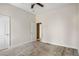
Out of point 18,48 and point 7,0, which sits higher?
point 7,0

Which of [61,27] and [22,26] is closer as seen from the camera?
[22,26]

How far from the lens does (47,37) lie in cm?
308

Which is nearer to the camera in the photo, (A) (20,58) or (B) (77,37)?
(A) (20,58)

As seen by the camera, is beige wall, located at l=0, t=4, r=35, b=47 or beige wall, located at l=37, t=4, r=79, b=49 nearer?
beige wall, located at l=0, t=4, r=35, b=47

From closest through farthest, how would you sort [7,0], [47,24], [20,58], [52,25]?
[7,0]
[20,58]
[47,24]
[52,25]

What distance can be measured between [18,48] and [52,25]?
1471 millimetres

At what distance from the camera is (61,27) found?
3217 mm

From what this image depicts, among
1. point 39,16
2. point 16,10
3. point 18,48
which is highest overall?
point 16,10

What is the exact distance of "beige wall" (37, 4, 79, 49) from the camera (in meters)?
2.90

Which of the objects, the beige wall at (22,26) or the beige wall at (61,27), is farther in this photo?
the beige wall at (61,27)

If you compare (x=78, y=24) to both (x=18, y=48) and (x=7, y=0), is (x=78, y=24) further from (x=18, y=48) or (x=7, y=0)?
(x=7, y=0)

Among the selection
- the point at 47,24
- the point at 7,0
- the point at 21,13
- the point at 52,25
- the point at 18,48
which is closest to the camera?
the point at 7,0

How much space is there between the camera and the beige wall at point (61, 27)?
2904mm

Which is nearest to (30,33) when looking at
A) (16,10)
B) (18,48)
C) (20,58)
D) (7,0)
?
(18,48)
